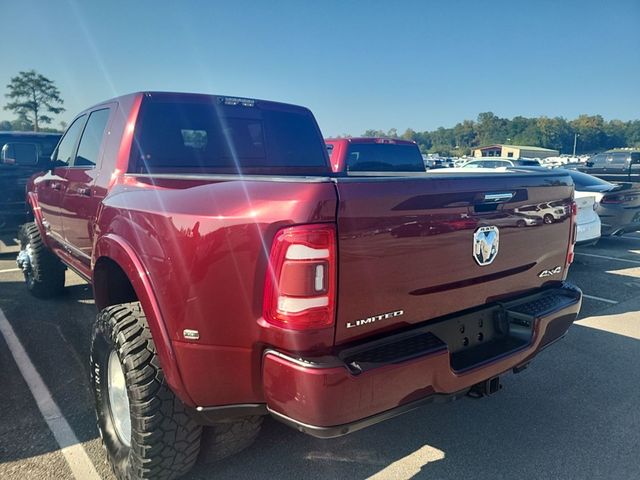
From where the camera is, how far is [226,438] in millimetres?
2432

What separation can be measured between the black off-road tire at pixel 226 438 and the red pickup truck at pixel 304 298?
0.01 metres

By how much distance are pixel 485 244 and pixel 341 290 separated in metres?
0.87

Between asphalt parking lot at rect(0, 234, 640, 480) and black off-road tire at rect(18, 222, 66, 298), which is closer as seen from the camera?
asphalt parking lot at rect(0, 234, 640, 480)

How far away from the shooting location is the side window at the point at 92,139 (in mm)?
3494

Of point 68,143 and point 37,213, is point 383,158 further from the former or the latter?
point 37,213

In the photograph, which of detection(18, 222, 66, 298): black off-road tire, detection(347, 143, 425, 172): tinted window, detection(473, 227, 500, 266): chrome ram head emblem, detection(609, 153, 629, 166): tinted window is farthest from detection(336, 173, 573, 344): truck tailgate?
detection(609, 153, 629, 166): tinted window

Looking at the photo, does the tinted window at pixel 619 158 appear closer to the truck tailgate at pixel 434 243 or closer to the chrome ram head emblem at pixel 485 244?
the truck tailgate at pixel 434 243

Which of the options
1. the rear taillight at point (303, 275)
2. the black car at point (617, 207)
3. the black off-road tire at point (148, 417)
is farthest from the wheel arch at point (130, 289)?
the black car at point (617, 207)

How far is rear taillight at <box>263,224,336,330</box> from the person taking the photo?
1.70 meters

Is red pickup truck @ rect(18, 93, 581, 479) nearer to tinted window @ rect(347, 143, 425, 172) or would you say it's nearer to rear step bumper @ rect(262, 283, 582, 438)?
rear step bumper @ rect(262, 283, 582, 438)

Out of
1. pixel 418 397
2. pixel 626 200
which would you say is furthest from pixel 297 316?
pixel 626 200

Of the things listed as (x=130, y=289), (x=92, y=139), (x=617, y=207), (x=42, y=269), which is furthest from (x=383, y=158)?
(x=130, y=289)

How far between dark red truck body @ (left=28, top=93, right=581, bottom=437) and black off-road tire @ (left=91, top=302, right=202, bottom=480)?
0.61 feet

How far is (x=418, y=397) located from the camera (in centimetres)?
195
